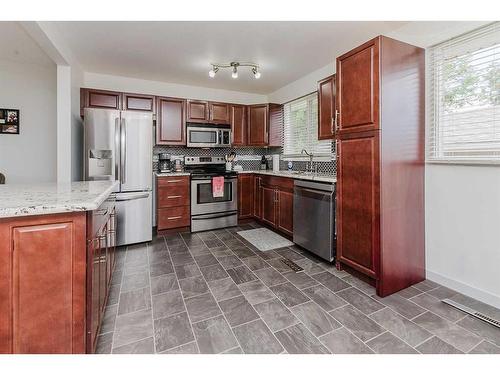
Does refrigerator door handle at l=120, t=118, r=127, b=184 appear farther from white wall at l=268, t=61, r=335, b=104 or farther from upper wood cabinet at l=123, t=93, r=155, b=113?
white wall at l=268, t=61, r=335, b=104

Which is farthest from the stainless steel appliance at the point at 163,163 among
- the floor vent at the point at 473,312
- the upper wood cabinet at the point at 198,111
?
the floor vent at the point at 473,312

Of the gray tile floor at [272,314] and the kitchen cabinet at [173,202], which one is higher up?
the kitchen cabinet at [173,202]

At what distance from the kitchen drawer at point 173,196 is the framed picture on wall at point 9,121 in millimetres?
2230

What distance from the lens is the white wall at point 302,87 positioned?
3.63 m

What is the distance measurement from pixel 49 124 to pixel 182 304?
359 cm

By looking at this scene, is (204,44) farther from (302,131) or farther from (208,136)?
(302,131)

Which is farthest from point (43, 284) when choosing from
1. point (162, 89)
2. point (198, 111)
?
point (162, 89)

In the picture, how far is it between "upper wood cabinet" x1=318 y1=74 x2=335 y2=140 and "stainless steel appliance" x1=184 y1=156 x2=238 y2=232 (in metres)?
1.67

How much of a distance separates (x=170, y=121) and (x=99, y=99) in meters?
1.00

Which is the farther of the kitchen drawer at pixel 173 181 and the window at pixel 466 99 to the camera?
the kitchen drawer at pixel 173 181

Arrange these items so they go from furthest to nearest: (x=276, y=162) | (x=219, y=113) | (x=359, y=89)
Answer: (x=276, y=162) → (x=219, y=113) → (x=359, y=89)

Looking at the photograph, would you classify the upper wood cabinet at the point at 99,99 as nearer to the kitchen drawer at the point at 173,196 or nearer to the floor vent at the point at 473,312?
the kitchen drawer at the point at 173,196

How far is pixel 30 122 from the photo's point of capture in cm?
370

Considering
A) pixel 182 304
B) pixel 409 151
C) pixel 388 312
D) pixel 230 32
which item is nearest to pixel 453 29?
pixel 409 151
